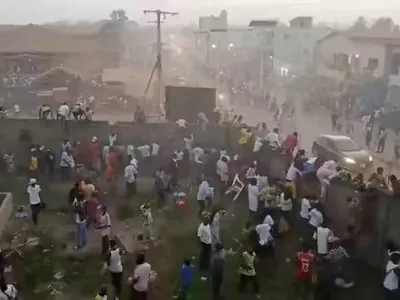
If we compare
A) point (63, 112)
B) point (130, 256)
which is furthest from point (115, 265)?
point (63, 112)

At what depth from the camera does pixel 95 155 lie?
14805mm

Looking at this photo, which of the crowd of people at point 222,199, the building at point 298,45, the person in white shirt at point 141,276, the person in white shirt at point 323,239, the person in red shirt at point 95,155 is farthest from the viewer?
the building at point 298,45

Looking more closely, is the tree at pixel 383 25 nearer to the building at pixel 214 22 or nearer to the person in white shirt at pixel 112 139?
the building at pixel 214 22

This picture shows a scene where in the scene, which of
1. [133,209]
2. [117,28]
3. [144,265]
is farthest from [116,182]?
[117,28]

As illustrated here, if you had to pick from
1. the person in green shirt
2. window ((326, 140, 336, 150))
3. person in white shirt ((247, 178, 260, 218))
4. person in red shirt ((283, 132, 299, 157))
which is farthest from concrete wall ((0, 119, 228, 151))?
the person in green shirt

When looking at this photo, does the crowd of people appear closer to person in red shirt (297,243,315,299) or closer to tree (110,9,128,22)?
person in red shirt (297,243,315,299)

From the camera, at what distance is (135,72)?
29.1 m

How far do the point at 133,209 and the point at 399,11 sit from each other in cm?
1478

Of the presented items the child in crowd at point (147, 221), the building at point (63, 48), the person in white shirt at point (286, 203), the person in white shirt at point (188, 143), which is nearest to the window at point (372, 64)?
the person in white shirt at point (188, 143)

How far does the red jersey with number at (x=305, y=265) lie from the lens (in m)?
8.36

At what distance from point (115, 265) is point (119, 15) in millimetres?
25482

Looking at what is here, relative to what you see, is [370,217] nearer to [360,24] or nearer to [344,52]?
[344,52]

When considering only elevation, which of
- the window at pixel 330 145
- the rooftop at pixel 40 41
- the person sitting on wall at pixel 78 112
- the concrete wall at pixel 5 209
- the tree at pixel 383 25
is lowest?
the concrete wall at pixel 5 209

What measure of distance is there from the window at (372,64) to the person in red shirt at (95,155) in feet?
43.0
